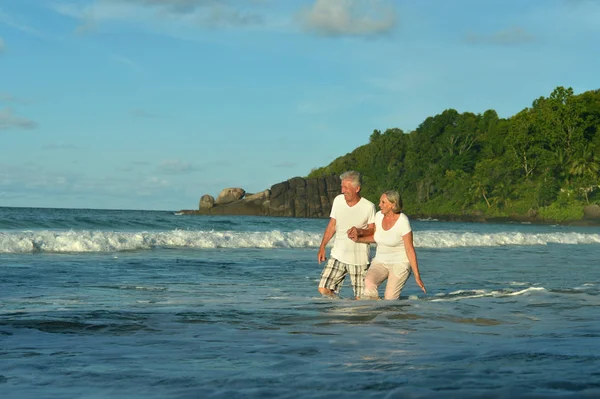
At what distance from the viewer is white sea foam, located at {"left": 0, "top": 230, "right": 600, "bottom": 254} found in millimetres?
20905

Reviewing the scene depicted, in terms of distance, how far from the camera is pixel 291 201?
385ft

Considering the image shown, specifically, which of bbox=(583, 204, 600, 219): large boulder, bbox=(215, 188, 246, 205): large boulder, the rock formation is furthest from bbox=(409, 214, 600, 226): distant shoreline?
bbox=(215, 188, 246, 205): large boulder

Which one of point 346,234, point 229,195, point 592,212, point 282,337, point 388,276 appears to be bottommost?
point 282,337

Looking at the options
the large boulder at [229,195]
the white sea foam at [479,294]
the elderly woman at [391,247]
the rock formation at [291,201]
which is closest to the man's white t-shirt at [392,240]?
the elderly woman at [391,247]

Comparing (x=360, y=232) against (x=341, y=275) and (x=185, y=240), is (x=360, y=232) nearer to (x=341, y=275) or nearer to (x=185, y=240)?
(x=341, y=275)

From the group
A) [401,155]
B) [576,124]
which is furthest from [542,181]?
[401,155]

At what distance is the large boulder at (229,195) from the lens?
123m

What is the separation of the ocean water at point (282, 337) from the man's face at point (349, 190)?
1353 mm

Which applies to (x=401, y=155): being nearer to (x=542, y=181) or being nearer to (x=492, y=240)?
(x=542, y=181)

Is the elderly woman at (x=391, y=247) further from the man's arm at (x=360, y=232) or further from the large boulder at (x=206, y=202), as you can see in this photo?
the large boulder at (x=206, y=202)

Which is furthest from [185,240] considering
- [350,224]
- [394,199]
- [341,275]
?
[394,199]

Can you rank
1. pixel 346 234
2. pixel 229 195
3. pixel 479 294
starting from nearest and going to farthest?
pixel 346 234 < pixel 479 294 < pixel 229 195

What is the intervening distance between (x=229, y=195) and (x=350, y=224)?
378 ft

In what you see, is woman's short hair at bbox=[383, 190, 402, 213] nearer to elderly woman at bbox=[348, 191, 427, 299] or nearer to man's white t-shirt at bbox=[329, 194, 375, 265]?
elderly woman at bbox=[348, 191, 427, 299]
